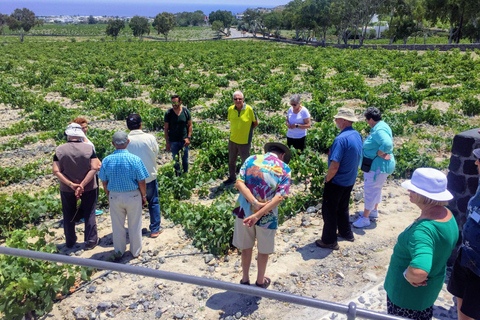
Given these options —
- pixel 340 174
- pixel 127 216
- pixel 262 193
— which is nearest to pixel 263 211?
pixel 262 193

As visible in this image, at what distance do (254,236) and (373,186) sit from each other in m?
2.28

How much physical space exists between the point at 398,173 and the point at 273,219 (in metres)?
4.37

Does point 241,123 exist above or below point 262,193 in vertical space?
above

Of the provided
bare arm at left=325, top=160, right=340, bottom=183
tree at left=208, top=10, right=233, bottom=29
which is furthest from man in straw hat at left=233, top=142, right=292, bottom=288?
tree at left=208, top=10, right=233, bottom=29

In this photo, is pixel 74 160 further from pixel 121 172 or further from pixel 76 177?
pixel 121 172

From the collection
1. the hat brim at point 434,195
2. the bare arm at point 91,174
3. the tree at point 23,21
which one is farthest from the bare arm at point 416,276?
the tree at point 23,21

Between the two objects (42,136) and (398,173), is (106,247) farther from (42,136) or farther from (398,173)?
(42,136)

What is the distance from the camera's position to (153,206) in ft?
18.6

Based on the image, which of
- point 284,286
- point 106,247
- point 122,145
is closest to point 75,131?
point 122,145

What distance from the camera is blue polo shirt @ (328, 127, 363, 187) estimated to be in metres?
4.68

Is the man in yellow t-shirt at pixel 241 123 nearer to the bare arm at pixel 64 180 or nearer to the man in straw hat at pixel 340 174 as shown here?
the man in straw hat at pixel 340 174

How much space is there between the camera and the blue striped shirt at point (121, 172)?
4703mm

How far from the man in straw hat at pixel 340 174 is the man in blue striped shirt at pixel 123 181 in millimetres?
2385

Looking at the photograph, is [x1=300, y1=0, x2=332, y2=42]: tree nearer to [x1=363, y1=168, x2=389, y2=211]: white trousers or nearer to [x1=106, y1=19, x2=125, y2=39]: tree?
[x1=106, y1=19, x2=125, y2=39]: tree
